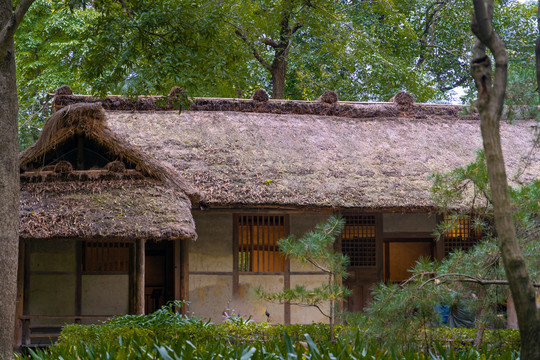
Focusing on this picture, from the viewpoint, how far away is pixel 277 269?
10961 millimetres

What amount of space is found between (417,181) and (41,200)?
19.7ft

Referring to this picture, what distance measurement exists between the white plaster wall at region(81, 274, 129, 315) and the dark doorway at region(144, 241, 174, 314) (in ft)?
6.67

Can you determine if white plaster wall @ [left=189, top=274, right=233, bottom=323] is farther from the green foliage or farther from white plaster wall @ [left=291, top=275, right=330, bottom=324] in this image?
the green foliage

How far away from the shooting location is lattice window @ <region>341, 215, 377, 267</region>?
38.6 ft

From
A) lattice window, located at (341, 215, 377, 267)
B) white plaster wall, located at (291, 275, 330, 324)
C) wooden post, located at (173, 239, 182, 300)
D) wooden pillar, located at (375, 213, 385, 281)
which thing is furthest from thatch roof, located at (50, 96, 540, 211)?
white plaster wall, located at (291, 275, 330, 324)

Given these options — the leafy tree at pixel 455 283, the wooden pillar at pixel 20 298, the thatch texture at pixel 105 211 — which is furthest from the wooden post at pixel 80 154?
the leafy tree at pixel 455 283

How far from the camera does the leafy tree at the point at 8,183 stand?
214 inches

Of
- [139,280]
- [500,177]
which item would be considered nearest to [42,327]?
[139,280]

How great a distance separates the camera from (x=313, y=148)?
38.6ft

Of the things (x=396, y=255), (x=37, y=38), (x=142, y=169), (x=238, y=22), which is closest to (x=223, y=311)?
(x=142, y=169)

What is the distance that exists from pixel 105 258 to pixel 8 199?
5.45 meters

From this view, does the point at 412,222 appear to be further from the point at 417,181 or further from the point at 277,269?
the point at 277,269

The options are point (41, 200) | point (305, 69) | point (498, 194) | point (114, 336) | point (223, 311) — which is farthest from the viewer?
point (305, 69)

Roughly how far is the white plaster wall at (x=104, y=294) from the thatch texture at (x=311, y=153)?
212 centimetres
